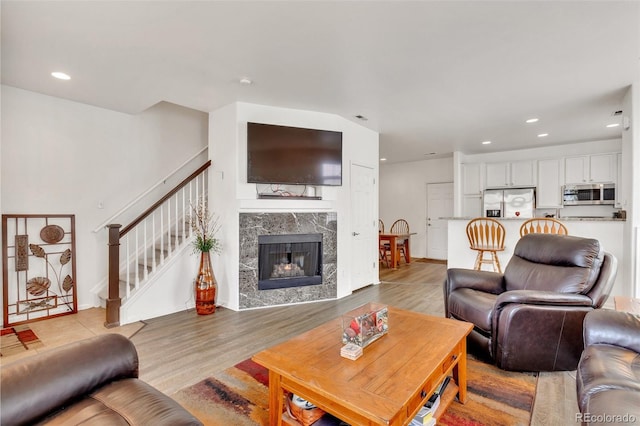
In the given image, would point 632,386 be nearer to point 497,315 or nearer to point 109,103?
point 497,315

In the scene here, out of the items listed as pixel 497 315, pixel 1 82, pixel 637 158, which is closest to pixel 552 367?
pixel 497 315

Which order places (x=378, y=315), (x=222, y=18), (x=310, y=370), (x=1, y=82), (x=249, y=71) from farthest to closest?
(x=1, y=82), (x=249, y=71), (x=222, y=18), (x=378, y=315), (x=310, y=370)

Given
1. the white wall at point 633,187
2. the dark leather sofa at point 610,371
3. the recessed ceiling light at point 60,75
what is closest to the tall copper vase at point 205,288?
the recessed ceiling light at point 60,75

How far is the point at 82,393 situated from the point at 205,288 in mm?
2353

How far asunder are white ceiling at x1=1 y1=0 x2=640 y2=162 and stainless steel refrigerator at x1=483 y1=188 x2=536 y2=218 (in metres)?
2.25

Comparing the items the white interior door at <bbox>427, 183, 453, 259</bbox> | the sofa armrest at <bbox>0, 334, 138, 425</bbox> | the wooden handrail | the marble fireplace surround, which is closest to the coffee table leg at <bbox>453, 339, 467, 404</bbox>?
the sofa armrest at <bbox>0, 334, 138, 425</bbox>

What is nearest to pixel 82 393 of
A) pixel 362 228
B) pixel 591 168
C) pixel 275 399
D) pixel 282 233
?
pixel 275 399

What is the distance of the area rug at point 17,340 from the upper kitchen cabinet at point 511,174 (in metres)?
7.49

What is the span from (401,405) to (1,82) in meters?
4.62

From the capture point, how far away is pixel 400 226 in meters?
8.22

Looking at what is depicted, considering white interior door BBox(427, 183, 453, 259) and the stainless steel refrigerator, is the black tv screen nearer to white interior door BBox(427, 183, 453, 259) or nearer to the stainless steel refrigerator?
the stainless steel refrigerator

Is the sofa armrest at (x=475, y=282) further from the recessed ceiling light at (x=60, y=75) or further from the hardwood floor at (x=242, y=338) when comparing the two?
the recessed ceiling light at (x=60, y=75)

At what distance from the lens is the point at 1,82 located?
3.22 metres

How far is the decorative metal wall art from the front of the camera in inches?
131
